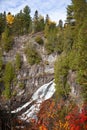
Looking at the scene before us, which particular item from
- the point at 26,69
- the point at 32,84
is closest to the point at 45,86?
the point at 32,84

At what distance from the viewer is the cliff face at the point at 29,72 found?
7981cm

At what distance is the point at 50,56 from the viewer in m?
87.2

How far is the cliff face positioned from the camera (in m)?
79.8

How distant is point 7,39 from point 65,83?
37.8 m

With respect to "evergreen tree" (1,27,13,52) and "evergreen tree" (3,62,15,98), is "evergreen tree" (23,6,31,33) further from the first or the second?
"evergreen tree" (3,62,15,98)

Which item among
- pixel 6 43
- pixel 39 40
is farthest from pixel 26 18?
pixel 39 40

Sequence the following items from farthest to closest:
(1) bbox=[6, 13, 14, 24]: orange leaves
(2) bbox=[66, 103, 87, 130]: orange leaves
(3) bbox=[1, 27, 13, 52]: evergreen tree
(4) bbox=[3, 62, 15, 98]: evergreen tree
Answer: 1. (1) bbox=[6, 13, 14, 24]: orange leaves
2. (3) bbox=[1, 27, 13, 52]: evergreen tree
3. (4) bbox=[3, 62, 15, 98]: evergreen tree
4. (2) bbox=[66, 103, 87, 130]: orange leaves

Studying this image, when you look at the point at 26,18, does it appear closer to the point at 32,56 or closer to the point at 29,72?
the point at 32,56

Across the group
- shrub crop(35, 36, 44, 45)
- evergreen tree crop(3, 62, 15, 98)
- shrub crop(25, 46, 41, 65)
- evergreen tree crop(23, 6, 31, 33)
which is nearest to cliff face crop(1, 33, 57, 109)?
shrub crop(35, 36, 44, 45)

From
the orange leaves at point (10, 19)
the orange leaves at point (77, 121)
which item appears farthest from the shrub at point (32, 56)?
the orange leaves at point (10, 19)

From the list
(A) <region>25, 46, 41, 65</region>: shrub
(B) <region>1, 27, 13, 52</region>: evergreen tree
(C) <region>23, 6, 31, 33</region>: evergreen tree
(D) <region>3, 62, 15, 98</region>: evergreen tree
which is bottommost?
(D) <region>3, 62, 15, 98</region>: evergreen tree

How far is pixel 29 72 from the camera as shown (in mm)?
85000

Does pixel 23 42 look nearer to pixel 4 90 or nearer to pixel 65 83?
pixel 4 90

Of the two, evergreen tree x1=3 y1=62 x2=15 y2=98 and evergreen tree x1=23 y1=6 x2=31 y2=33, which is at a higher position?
evergreen tree x1=23 y1=6 x2=31 y2=33
